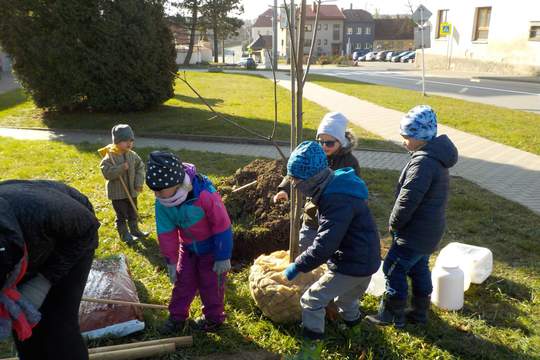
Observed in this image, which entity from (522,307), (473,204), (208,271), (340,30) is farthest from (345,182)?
(340,30)

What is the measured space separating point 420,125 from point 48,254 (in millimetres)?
2356

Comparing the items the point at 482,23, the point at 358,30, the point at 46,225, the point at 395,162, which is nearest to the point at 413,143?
the point at 46,225

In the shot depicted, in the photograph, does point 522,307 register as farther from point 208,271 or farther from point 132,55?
point 132,55

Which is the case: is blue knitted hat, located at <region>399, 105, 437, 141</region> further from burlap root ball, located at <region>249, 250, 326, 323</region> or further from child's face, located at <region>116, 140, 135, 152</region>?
child's face, located at <region>116, 140, 135, 152</region>

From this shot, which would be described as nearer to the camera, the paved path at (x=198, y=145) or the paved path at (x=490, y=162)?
the paved path at (x=490, y=162)

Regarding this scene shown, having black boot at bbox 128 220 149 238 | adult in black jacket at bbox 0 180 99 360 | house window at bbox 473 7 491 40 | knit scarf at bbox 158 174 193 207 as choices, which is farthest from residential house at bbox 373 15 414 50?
adult in black jacket at bbox 0 180 99 360

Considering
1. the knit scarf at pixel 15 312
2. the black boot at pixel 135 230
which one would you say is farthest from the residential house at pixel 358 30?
the knit scarf at pixel 15 312

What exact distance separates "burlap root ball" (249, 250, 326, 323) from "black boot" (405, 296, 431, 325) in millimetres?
712

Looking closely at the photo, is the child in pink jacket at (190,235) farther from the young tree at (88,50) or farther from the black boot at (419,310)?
the young tree at (88,50)

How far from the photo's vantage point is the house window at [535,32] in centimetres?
2593

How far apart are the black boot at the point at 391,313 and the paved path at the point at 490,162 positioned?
3377 mm

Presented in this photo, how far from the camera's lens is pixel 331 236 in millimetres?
2592

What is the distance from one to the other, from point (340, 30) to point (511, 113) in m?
68.7

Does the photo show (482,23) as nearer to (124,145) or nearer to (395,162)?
(395,162)
